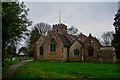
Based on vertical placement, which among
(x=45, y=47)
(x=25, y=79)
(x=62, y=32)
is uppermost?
(x=62, y=32)

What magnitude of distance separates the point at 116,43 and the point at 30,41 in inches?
1410

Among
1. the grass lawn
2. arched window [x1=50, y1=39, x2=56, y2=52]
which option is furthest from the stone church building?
the grass lawn

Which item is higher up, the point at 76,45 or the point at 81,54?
the point at 76,45

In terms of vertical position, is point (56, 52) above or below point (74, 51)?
below

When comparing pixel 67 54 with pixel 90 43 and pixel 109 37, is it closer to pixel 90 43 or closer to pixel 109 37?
pixel 90 43

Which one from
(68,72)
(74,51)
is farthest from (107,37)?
(68,72)

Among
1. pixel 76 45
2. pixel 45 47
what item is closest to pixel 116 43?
pixel 76 45

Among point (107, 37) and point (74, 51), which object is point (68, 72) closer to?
point (74, 51)

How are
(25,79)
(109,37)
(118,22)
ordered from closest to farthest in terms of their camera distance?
(25,79), (118,22), (109,37)

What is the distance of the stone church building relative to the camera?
26.7 metres

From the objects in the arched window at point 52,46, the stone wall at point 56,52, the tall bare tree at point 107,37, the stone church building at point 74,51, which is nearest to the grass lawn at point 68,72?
the stone church building at point 74,51

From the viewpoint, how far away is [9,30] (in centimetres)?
1023

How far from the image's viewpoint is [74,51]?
3123 centimetres

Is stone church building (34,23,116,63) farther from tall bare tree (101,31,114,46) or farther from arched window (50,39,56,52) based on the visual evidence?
tall bare tree (101,31,114,46)
